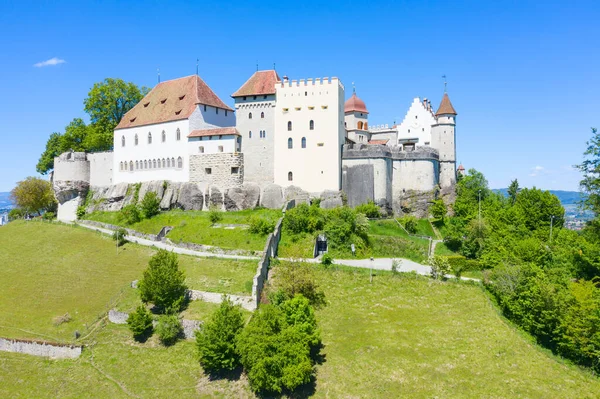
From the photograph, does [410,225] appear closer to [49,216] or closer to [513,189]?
[513,189]

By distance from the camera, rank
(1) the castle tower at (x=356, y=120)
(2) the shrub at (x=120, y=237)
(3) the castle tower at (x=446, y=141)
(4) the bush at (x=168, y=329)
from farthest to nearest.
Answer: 1. (1) the castle tower at (x=356, y=120)
2. (3) the castle tower at (x=446, y=141)
3. (2) the shrub at (x=120, y=237)
4. (4) the bush at (x=168, y=329)

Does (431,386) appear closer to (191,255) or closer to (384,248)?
(384,248)

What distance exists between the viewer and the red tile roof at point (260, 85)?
55.2 m

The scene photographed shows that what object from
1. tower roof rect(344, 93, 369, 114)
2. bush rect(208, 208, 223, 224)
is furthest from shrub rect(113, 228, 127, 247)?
tower roof rect(344, 93, 369, 114)

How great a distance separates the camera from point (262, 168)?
A: 181ft

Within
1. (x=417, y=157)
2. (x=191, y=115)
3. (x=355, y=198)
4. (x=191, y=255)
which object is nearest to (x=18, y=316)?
(x=191, y=255)

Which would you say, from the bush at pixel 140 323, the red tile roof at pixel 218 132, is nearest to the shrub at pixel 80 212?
the red tile roof at pixel 218 132

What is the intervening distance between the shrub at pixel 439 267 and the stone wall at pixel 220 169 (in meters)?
23.1

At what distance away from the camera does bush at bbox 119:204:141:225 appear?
53.6 meters

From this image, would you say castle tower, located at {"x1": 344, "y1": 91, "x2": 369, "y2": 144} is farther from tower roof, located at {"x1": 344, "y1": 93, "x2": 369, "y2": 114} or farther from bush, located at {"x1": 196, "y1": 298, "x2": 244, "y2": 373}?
bush, located at {"x1": 196, "y1": 298, "x2": 244, "y2": 373}

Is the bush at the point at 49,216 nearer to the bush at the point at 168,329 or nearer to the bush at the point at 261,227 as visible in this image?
the bush at the point at 261,227

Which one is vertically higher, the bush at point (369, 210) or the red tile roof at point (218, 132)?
the red tile roof at point (218, 132)

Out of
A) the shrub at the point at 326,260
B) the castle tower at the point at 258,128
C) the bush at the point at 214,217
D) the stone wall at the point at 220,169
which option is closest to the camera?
the shrub at the point at 326,260

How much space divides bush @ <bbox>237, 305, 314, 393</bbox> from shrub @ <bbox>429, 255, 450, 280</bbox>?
1489 cm
